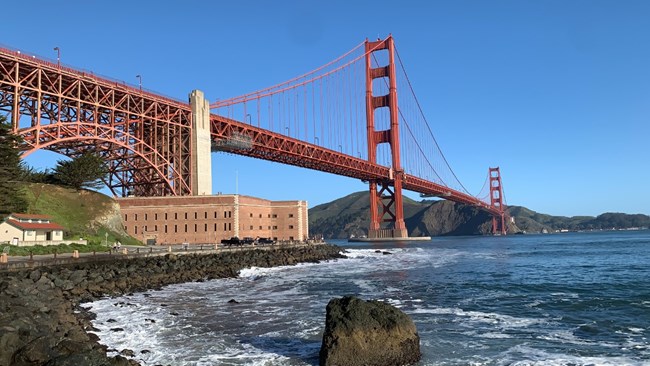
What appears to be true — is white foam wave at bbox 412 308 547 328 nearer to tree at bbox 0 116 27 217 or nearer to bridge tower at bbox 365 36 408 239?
tree at bbox 0 116 27 217

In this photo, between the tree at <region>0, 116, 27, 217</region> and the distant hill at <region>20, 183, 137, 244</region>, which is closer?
the tree at <region>0, 116, 27, 217</region>

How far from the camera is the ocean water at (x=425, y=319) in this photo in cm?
1313

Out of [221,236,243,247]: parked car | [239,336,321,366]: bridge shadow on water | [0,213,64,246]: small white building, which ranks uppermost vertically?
[0,213,64,246]: small white building

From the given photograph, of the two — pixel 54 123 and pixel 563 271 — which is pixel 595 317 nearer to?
pixel 563 271

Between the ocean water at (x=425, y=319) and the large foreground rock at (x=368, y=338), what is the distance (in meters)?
0.67

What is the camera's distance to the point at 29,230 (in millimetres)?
39312

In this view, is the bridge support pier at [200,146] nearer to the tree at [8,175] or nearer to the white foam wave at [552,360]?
the tree at [8,175]

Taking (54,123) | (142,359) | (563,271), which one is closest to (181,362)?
(142,359)

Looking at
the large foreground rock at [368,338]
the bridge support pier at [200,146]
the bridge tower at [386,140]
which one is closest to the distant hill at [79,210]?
the bridge support pier at [200,146]

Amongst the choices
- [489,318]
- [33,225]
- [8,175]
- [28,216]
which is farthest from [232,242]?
[489,318]

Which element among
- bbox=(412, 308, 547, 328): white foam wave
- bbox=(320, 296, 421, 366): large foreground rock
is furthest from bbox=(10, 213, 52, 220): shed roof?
bbox=(320, 296, 421, 366): large foreground rock

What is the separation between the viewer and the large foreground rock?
38.3ft

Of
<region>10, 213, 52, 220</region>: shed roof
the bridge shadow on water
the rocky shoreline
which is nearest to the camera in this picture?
the rocky shoreline

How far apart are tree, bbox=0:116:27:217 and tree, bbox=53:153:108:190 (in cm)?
1452
